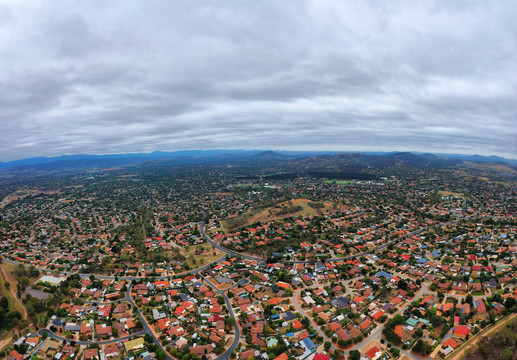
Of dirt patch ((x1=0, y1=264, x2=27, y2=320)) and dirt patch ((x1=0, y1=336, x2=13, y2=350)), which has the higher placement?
dirt patch ((x1=0, y1=264, x2=27, y2=320))

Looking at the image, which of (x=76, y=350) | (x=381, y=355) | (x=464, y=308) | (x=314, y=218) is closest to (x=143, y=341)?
(x=76, y=350)

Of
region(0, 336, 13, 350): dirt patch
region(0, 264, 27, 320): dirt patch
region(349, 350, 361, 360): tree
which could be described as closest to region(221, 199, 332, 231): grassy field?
region(0, 264, 27, 320): dirt patch

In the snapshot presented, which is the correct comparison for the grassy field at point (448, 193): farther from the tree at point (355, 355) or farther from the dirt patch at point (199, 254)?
the tree at point (355, 355)

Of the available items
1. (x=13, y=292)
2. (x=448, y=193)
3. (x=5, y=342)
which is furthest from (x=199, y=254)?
(x=448, y=193)

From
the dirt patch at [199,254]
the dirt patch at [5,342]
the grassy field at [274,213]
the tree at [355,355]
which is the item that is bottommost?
the dirt patch at [5,342]

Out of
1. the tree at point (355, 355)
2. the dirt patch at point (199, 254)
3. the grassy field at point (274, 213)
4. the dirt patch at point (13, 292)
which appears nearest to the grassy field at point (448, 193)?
the grassy field at point (274, 213)

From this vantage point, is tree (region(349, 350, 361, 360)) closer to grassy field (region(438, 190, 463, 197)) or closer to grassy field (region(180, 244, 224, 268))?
grassy field (region(180, 244, 224, 268))

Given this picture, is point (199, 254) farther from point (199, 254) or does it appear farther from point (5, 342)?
point (5, 342)
